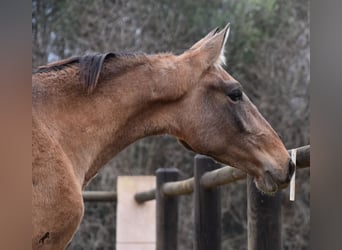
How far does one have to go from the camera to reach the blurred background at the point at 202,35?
1.60 m

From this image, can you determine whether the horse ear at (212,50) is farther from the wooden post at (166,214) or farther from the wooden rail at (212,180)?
the wooden post at (166,214)

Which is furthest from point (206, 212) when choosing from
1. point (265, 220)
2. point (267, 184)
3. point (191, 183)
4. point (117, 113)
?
point (117, 113)

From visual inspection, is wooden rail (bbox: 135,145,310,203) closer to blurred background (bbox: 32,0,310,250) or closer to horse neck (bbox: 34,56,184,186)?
blurred background (bbox: 32,0,310,250)

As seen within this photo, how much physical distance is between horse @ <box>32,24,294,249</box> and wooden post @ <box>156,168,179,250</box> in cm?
47

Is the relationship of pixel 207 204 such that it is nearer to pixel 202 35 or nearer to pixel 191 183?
pixel 191 183

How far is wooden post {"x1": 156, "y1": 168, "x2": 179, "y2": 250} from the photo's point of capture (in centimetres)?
187

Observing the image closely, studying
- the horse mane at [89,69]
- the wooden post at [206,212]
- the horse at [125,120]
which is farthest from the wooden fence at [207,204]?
the horse mane at [89,69]

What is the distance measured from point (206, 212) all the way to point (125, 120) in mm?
546

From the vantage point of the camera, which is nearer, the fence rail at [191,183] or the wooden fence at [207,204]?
the fence rail at [191,183]

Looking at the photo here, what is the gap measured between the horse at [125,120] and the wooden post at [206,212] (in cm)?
39

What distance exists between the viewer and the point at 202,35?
1665mm

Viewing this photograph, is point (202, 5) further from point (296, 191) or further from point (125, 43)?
point (296, 191)

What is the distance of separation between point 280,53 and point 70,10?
0.53m

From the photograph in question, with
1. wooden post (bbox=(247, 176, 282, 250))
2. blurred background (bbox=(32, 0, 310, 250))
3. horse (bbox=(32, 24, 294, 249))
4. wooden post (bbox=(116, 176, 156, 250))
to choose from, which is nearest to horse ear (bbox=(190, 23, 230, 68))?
horse (bbox=(32, 24, 294, 249))
